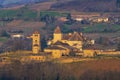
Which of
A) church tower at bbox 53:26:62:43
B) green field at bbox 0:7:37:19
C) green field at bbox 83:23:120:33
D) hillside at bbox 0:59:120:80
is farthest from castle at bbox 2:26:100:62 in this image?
green field at bbox 0:7:37:19

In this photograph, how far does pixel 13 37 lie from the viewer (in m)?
90.2

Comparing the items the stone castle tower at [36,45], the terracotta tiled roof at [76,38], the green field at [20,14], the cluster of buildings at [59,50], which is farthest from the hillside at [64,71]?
the green field at [20,14]

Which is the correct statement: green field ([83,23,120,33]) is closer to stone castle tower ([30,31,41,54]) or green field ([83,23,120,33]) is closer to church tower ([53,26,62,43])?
church tower ([53,26,62,43])

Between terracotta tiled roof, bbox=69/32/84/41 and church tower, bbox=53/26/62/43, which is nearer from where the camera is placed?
terracotta tiled roof, bbox=69/32/84/41

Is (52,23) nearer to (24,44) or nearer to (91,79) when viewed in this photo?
(24,44)

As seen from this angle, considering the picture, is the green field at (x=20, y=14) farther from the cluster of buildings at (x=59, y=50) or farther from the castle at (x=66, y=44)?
the cluster of buildings at (x=59, y=50)

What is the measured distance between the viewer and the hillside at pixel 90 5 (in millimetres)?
110562

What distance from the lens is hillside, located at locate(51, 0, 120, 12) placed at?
11056 centimetres

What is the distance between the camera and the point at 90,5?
11381cm

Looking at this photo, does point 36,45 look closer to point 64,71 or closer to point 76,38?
point 76,38

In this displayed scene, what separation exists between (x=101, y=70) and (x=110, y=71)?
87 cm

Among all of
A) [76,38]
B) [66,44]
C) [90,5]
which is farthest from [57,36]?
[90,5]

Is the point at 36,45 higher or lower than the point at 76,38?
lower

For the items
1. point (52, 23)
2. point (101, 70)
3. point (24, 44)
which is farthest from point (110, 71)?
point (52, 23)
